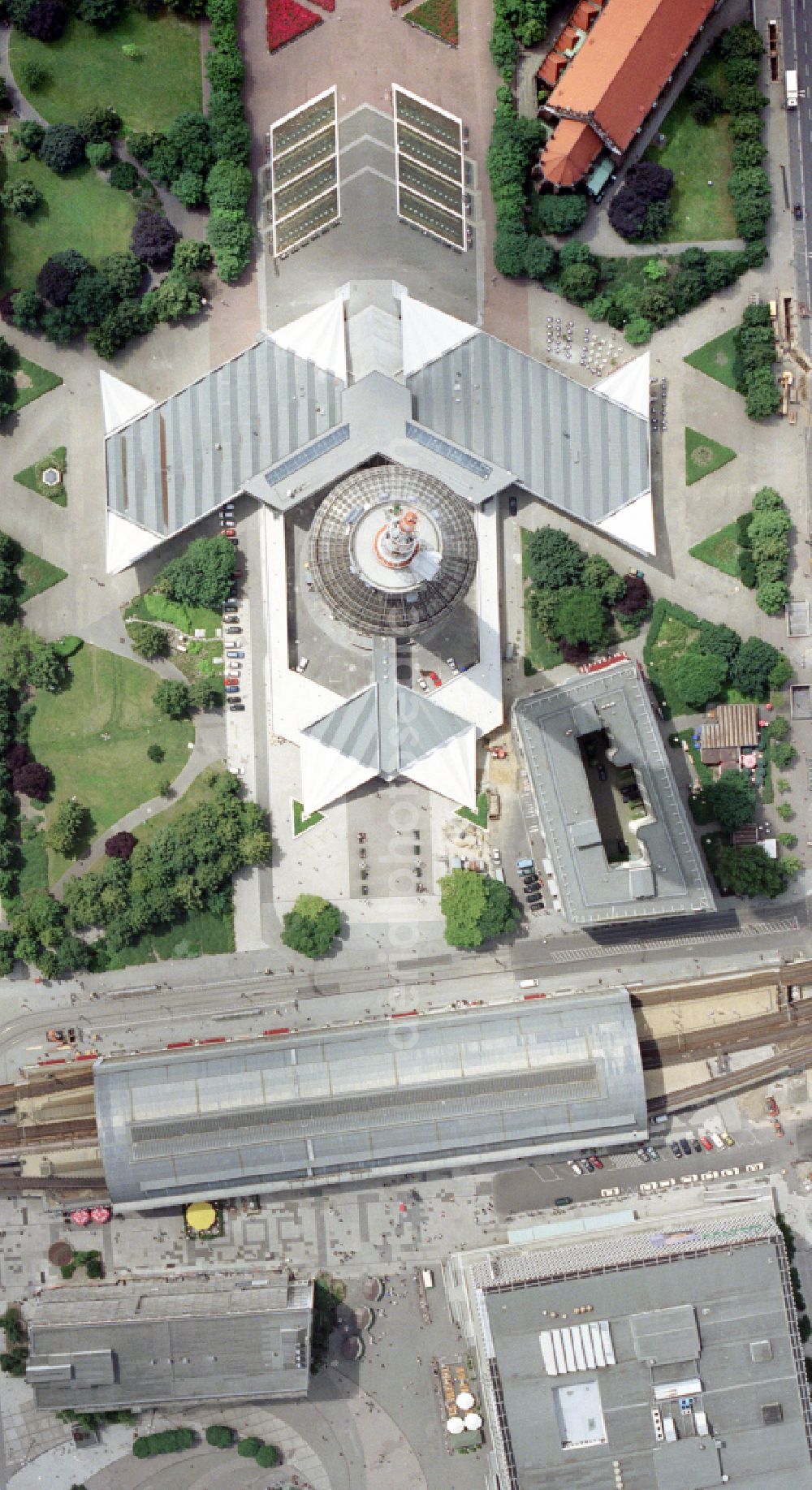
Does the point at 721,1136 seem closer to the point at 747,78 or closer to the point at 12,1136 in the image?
the point at 12,1136

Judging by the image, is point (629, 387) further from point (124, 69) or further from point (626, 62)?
point (124, 69)

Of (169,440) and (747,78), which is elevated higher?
(747,78)

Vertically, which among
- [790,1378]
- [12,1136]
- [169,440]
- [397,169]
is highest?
[397,169]

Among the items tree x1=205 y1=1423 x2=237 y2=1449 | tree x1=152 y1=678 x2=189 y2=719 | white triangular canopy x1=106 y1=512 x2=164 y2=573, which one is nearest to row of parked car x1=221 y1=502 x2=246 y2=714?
tree x1=152 y1=678 x2=189 y2=719

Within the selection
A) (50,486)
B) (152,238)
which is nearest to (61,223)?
(152,238)

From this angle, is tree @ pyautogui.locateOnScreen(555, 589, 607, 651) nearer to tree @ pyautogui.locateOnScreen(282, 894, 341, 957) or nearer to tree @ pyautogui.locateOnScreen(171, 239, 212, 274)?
tree @ pyautogui.locateOnScreen(282, 894, 341, 957)

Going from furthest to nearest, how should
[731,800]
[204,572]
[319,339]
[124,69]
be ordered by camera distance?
[124,69]
[731,800]
[204,572]
[319,339]

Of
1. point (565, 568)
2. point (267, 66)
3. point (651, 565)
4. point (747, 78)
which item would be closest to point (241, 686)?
point (565, 568)
